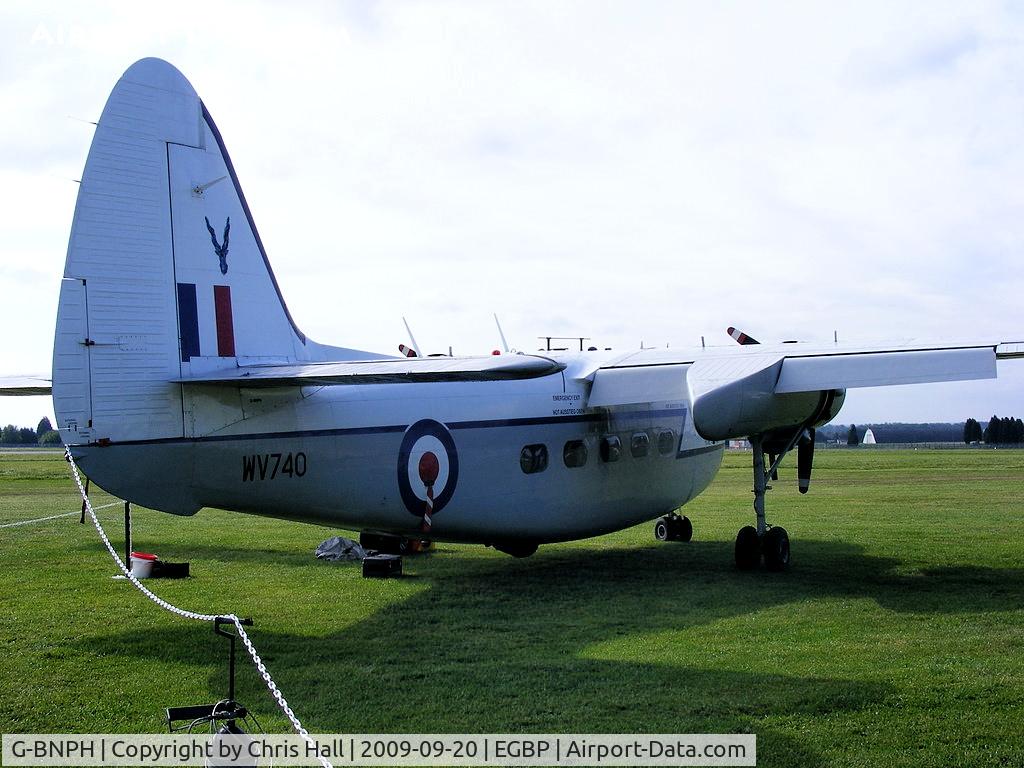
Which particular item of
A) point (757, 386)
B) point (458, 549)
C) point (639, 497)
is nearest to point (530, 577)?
point (639, 497)

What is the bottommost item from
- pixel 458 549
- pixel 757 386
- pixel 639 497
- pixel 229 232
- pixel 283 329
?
pixel 458 549

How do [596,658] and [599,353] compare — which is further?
[599,353]

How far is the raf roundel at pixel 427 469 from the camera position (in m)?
12.7

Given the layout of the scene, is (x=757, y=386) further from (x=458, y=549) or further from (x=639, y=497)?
(x=458, y=549)

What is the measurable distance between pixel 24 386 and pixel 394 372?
9.65 m

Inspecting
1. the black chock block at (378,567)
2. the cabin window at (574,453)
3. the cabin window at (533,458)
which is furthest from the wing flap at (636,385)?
the black chock block at (378,567)

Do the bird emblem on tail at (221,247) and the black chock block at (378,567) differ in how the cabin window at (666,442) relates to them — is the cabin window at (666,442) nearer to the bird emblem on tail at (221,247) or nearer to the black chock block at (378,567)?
the black chock block at (378,567)

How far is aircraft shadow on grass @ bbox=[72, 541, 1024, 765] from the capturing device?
7.84 metres

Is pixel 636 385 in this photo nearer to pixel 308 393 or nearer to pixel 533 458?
pixel 533 458

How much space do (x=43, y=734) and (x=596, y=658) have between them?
5107 millimetres

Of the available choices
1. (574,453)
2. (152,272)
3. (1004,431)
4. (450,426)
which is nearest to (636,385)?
(574,453)

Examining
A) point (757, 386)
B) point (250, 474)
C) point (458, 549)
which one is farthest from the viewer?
point (458, 549)

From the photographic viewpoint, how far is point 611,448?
50.4 feet

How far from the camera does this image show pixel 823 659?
9.53 m
